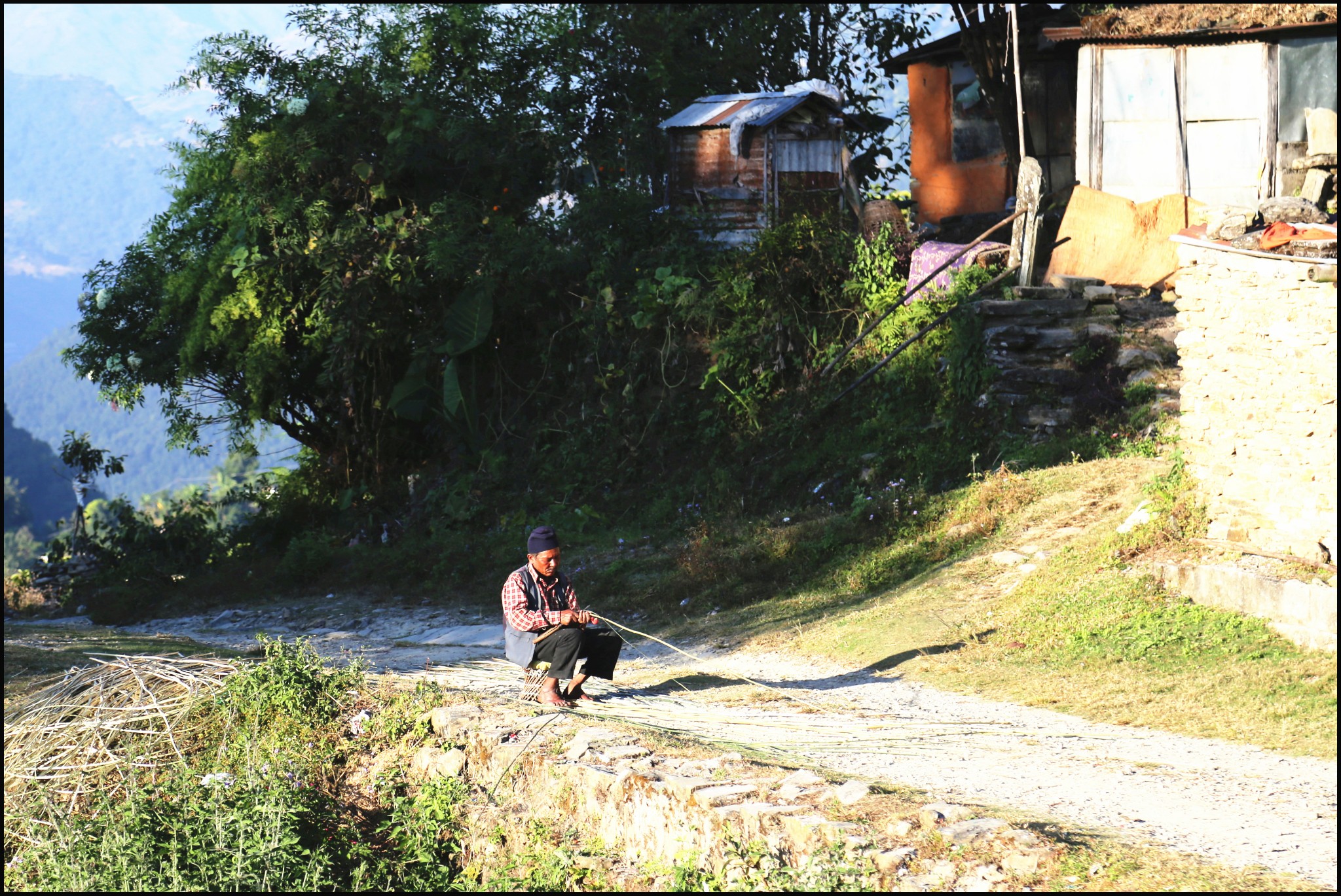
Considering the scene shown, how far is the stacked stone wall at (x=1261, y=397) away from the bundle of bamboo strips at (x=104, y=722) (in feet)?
23.6

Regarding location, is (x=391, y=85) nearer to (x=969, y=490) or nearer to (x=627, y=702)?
(x=969, y=490)

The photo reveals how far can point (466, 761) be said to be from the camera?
670cm

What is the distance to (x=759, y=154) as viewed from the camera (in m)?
18.0

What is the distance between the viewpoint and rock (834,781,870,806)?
5.23 m

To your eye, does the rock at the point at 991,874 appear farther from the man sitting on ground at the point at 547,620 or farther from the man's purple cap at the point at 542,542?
the man's purple cap at the point at 542,542

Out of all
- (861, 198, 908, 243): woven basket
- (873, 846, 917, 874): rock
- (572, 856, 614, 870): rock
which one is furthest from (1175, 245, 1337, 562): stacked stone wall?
(861, 198, 908, 243): woven basket

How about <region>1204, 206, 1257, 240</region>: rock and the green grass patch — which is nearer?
the green grass patch

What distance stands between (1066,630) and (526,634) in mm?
3977

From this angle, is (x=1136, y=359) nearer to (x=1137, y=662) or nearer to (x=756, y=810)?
(x=1137, y=662)

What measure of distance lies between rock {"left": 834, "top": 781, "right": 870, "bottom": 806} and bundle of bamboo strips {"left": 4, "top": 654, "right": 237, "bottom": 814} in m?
4.00

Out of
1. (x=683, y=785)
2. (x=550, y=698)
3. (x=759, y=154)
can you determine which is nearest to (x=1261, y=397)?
(x=683, y=785)

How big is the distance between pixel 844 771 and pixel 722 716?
137 centimetres

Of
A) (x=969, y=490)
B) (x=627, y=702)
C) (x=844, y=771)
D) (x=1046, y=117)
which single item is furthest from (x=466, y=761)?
(x=1046, y=117)

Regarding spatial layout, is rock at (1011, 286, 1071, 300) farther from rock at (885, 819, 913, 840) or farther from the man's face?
rock at (885, 819, 913, 840)
